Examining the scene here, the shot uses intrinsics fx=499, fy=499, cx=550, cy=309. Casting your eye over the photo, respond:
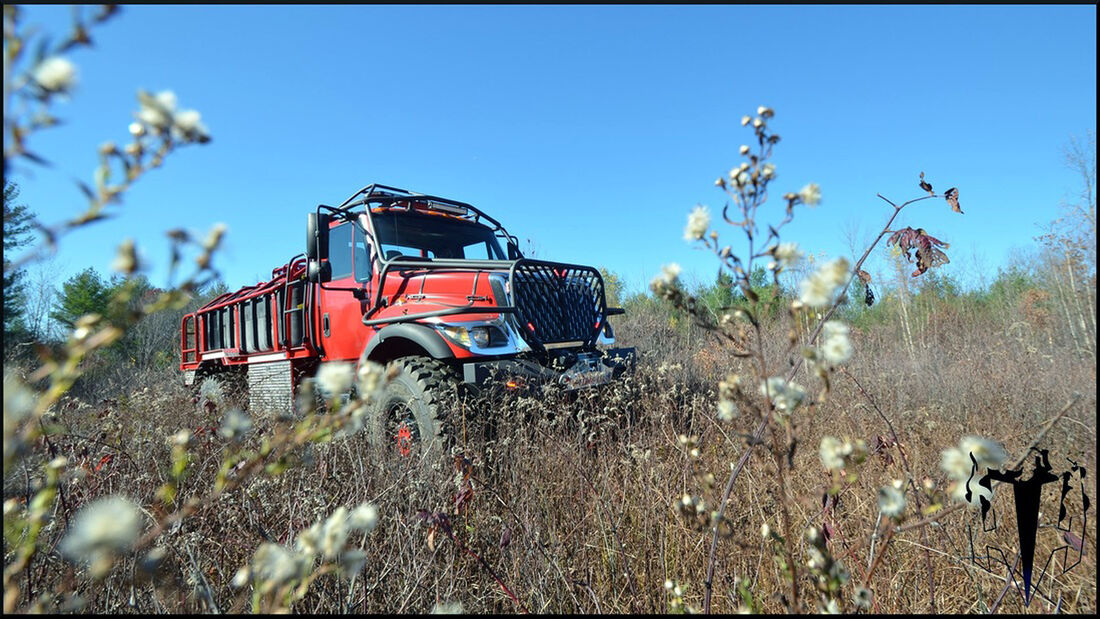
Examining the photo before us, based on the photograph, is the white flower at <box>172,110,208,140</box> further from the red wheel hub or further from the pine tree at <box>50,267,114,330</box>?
the pine tree at <box>50,267,114,330</box>

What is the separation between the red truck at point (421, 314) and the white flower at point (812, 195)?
8.81 feet

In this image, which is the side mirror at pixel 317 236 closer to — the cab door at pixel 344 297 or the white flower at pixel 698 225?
the cab door at pixel 344 297

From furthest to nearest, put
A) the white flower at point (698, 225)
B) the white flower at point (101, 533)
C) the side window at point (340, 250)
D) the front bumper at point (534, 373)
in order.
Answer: the side window at point (340, 250) < the front bumper at point (534, 373) < the white flower at point (698, 225) < the white flower at point (101, 533)

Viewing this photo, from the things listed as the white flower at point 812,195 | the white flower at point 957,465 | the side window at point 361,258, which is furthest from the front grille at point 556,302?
the white flower at point 957,465

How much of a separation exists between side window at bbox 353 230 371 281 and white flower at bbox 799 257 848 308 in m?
4.47

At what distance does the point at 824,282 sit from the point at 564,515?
1.92 metres

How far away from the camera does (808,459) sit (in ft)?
10.3

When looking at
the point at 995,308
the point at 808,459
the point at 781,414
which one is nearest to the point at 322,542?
the point at 781,414

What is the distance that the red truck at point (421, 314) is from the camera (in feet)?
12.7

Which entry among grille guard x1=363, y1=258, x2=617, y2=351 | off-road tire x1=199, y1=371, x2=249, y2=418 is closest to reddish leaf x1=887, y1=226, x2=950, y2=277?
grille guard x1=363, y1=258, x2=617, y2=351

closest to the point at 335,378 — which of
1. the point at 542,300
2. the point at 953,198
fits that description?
the point at 953,198

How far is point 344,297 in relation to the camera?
509cm

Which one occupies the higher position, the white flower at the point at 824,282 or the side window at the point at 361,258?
the side window at the point at 361,258

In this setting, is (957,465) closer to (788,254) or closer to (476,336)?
(788,254)
